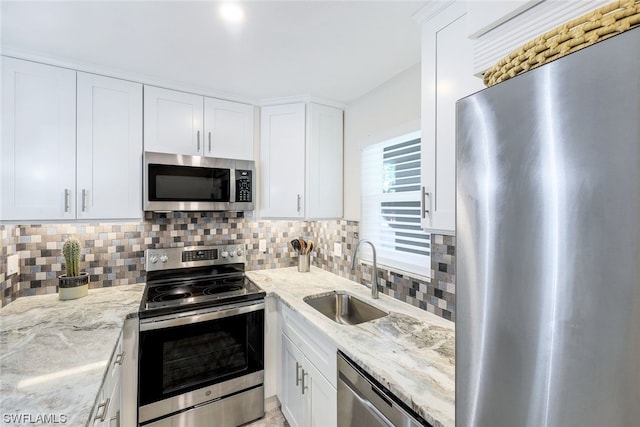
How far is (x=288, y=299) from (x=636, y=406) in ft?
A: 5.50

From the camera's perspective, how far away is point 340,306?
206cm

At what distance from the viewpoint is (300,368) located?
5.65ft

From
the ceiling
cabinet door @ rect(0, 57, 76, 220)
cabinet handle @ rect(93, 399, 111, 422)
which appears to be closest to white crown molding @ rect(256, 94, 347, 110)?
the ceiling

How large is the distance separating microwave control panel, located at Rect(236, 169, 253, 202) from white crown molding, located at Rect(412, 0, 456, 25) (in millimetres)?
1523

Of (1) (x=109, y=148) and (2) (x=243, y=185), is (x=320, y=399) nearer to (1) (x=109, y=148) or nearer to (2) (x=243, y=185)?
(2) (x=243, y=185)

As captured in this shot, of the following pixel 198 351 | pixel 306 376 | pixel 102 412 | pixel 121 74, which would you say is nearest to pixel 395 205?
pixel 306 376

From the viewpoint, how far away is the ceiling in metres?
1.27

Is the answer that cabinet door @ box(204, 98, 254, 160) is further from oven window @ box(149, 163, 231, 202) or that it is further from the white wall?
the white wall

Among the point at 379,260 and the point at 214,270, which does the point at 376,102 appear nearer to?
the point at 379,260

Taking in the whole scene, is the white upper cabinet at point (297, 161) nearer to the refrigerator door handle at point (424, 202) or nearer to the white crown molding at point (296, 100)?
the white crown molding at point (296, 100)

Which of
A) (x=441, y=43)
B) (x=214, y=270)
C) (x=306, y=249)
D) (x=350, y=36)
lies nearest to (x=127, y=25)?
(x=350, y=36)

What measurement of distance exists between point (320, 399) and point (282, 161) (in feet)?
5.59

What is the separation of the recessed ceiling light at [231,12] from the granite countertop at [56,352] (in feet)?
5.16

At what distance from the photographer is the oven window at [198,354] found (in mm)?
1630
